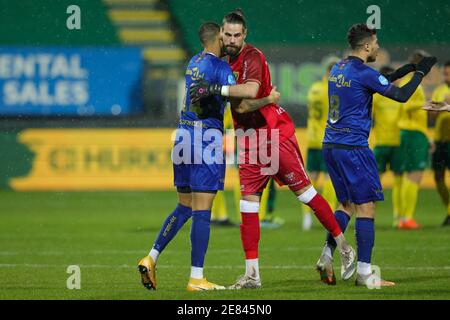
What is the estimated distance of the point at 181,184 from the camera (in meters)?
8.17

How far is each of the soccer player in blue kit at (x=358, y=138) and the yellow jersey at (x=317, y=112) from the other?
538 cm

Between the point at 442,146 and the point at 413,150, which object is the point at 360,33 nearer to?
the point at 413,150

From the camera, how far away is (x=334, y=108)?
8375 mm

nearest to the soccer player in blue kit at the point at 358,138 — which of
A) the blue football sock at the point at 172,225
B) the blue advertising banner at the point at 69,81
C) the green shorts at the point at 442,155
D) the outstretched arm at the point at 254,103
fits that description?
the outstretched arm at the point at 254,103

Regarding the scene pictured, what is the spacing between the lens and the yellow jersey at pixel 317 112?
13.8m

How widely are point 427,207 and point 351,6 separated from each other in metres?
8.06

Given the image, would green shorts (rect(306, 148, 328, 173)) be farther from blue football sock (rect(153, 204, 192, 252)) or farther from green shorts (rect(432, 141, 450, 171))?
blue football sock (rect(153, 204, 192, 252))

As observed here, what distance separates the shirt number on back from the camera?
27.3 ft

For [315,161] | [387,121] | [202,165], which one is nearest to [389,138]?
[387,121]

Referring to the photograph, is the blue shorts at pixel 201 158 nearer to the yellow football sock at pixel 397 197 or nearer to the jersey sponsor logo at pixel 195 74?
the jersey sponsor logo at pixel 195 74

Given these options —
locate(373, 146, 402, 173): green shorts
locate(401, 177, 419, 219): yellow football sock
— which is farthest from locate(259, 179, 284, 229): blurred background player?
locate(401, 177, 419, 219): yellow football sock

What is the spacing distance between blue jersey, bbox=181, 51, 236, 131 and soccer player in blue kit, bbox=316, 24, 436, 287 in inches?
39.7
